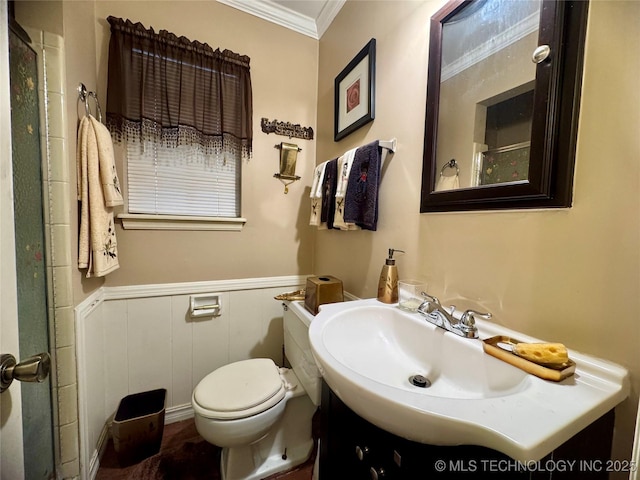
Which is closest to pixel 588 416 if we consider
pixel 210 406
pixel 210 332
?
pixel 210 406

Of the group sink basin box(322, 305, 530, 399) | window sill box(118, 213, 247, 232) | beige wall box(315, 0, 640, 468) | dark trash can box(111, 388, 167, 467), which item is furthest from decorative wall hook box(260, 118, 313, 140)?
dark trash can box(111, 388, 167, 467)

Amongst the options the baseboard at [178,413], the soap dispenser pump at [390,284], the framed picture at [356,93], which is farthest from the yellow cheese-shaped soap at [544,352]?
the baseboard at [178,413]

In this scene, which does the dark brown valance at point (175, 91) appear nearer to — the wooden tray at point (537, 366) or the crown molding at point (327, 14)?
the crown molding at point (327, 14)

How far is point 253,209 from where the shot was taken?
1.62 meters

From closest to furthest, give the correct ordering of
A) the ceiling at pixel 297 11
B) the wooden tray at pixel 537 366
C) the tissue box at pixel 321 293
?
the wooden tray at pixel 537 366, the tissue box at pixel 321 293, the ceiling at pixel 297 11

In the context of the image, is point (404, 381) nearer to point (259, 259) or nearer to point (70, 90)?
point (259, 259)

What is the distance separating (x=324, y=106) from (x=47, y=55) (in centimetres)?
129

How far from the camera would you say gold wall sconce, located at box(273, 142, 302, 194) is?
165 cm

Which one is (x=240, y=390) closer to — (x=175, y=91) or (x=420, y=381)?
(x=420, y=381)

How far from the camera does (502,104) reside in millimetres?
716

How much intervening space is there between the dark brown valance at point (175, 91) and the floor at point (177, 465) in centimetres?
165

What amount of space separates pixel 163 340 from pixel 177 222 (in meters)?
0.70

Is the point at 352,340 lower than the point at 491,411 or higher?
lower

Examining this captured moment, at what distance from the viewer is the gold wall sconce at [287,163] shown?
1.65 m
